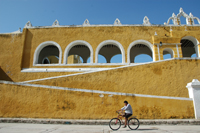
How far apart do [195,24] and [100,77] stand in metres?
8.97

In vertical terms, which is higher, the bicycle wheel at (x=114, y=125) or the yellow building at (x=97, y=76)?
the yellow building at (x=97, y=76)

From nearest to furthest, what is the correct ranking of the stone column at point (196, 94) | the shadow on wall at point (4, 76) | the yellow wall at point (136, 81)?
the stone column at point (196, 94)
the yellow wall at point (136, 81)
the shadow on wall at point (4, 76)

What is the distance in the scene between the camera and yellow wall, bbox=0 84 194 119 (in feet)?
19.6

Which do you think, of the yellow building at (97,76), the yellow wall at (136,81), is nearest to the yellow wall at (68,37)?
the yellow building at (97,76)

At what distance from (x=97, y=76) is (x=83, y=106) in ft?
5.54

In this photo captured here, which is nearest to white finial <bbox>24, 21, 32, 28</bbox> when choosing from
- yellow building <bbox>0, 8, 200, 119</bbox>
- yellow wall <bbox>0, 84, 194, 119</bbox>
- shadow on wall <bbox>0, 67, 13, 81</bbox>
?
yellow building <bbox>0, 8, 200, 119</bbox>

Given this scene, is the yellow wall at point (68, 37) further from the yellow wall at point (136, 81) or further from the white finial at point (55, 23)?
the yellow wall at point (136, 81)

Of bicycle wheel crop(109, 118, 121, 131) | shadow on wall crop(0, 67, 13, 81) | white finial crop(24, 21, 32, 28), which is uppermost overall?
white finial crop(24, 21, 32, 28)

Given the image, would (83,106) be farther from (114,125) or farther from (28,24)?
(28,24)

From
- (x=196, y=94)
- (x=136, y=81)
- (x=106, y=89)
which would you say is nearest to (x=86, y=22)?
(x=106, y=89)

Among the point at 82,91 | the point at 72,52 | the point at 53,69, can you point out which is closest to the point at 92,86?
the point at 82,91

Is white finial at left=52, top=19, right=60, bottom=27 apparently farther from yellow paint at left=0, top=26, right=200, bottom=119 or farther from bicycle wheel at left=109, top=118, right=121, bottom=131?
bicycle wheel at left=109, top=118, right=121, bottom=131

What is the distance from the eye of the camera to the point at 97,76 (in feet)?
23.7

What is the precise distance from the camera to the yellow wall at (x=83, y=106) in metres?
5.98
